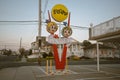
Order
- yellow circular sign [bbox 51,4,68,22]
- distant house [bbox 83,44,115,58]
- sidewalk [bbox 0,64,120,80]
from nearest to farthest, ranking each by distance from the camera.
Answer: sidewalk [bbox 0,64,120,80], yellow circular sign [bbox 51,4,68,22], distant house [bbox 83,44,115,58]

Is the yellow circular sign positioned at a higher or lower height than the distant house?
higher

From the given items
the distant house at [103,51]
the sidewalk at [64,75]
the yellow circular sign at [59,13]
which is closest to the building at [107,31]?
the sidewalk at [64,75]

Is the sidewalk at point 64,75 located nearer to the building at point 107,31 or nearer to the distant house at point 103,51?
the building at point 107,31

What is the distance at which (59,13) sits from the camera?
647 inches

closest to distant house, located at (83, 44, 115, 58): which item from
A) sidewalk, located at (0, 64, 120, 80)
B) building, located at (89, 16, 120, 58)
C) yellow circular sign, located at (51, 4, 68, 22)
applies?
building, located at (89, 16, 120, 58)

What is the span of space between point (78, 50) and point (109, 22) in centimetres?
5888

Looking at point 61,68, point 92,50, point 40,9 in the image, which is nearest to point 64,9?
point 61,68

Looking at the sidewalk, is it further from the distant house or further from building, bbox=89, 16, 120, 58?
the distant house

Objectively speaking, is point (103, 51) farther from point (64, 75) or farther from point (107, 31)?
point (64, 75)

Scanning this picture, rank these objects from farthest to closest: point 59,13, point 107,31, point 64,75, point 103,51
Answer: point 103,51 → point 107,31 → point 59,13 → point 64,75

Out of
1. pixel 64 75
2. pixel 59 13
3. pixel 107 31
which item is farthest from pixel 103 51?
pixel 64 75

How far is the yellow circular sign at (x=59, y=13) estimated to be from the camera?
16.2 m

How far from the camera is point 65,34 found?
54.8 feet

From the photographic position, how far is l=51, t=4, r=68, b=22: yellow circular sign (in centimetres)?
1625
